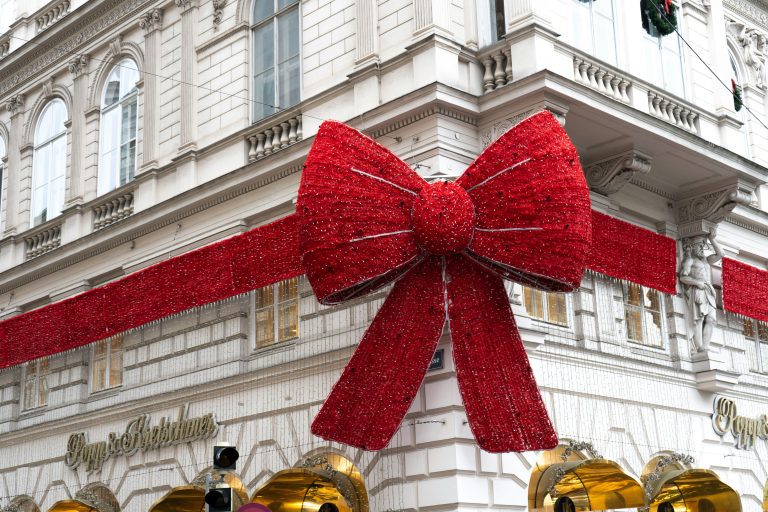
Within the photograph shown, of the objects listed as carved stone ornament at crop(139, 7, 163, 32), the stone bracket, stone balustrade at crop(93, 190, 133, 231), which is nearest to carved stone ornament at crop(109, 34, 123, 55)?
carved stone ornament at crop(139, 7, 163, 32)

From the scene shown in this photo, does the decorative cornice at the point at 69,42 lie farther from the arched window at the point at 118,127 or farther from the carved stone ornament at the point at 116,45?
the arched window at the point at 118,127

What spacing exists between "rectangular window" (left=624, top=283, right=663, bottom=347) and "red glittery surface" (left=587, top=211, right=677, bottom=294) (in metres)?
0.33

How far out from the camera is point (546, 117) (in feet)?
50.1

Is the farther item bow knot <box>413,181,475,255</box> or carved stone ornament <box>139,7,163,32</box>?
carved stone ornament <box>139,7,163,32</box>

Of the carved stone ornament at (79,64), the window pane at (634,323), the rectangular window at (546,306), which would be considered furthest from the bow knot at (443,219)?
the carved stone ornament at (79,64)

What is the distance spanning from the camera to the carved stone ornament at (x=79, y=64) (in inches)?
957

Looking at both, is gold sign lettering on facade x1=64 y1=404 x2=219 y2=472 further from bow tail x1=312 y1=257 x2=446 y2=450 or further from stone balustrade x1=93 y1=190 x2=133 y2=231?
stone balustrade x1=93 y1=190 x2=133 y2=231

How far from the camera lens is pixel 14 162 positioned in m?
26.2

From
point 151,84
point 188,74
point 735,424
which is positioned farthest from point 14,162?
point 735,424

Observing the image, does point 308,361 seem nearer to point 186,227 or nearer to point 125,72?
point 186,227

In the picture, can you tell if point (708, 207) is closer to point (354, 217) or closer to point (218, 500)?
point (354, 217)

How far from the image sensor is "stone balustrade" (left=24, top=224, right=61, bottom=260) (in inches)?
934

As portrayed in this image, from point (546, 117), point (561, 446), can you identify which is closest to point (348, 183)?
point (546, 117)

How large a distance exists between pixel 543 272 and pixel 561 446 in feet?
9.50
